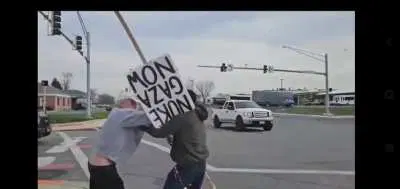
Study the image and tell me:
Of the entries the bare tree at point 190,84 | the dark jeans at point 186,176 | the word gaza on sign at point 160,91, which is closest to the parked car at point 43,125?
the word gaza on sign at point 160,91

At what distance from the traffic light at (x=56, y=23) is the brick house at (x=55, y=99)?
339mm

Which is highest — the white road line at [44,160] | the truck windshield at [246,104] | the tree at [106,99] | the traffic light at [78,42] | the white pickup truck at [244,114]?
the traffic light at [78,42]

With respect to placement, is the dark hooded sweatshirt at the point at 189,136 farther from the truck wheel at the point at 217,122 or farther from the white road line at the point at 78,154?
the white road line at the point at 78,154

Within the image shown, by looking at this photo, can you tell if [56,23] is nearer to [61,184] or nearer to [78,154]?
[78,154]

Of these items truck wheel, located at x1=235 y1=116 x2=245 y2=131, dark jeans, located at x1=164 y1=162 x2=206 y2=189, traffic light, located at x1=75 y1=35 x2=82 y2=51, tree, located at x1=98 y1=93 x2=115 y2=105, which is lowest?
dark jeans, located at x1=164 y1=162 x2=206 y2=189

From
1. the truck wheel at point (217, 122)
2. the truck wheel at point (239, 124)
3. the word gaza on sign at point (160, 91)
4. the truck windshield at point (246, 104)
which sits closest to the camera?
the word gaza on sign at point (160, 91)

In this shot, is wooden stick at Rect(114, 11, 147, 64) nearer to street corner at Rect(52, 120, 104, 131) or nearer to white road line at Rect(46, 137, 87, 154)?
street corner at Rect(52, 120, 104, 131)

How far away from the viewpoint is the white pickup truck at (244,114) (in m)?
3.79

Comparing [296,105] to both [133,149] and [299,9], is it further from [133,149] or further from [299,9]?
[133,149]

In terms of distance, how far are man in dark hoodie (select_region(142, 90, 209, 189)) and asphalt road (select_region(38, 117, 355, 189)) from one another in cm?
8

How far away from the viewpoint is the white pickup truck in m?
3.79

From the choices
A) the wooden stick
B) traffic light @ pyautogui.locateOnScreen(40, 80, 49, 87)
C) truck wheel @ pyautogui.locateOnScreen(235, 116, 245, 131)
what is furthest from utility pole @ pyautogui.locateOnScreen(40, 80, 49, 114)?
truck wheel @ pyautogui.locateOnScreen(235, 116, 245, 131)

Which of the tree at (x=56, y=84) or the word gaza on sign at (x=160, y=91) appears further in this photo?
the tree at (x=56, y=84)

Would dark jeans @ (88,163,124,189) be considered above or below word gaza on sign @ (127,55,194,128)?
below
